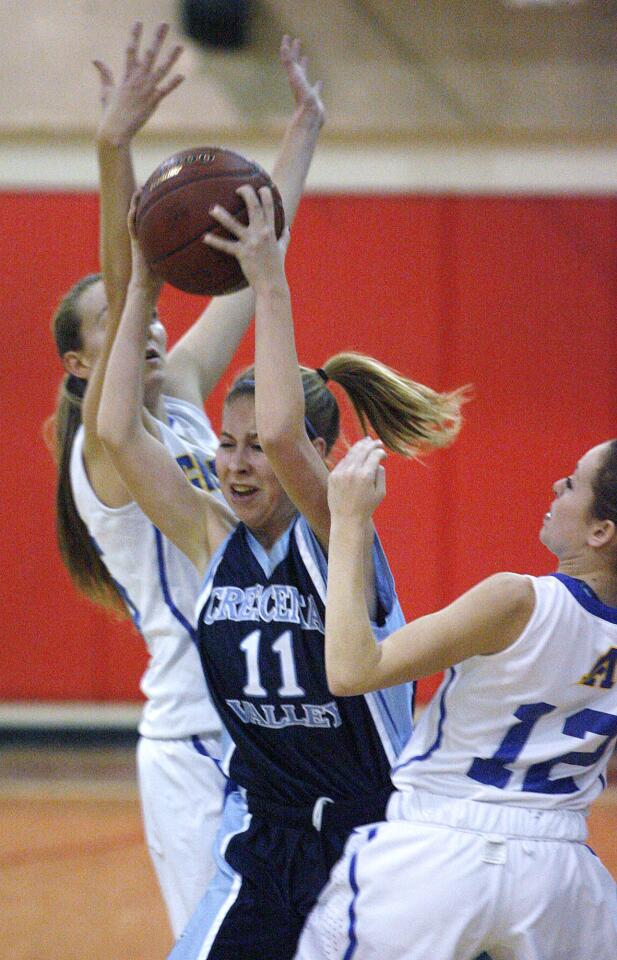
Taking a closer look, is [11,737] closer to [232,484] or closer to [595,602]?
[232,484]

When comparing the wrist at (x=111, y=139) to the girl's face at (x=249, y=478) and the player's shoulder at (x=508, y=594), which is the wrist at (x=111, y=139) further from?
the player's shoulder at (x=508, y=594)

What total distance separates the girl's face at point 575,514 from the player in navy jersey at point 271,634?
0.99ft

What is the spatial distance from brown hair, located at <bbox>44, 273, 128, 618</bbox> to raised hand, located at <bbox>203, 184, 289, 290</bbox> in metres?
0.82

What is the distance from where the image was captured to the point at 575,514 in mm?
1799

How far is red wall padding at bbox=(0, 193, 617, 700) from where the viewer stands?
17.4 feet

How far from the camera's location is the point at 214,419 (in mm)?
5293

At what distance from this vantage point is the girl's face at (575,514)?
70.5 inches

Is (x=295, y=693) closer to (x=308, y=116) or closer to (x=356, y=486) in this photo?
(x=356, y=486)

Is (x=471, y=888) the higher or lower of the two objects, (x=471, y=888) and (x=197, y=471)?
the lower

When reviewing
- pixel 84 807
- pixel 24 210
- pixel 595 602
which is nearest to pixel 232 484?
pixel 595 602

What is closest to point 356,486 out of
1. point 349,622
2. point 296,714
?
point 349,622

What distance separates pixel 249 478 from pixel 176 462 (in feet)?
1.03

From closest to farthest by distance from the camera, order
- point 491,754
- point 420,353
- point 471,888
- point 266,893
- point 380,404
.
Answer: point 471,888 < point 491,754 < point 266,893 < point 380,404 < point 420,353

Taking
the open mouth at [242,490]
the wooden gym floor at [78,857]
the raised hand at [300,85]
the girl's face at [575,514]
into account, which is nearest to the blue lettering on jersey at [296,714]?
the open mouth at [242,490]
